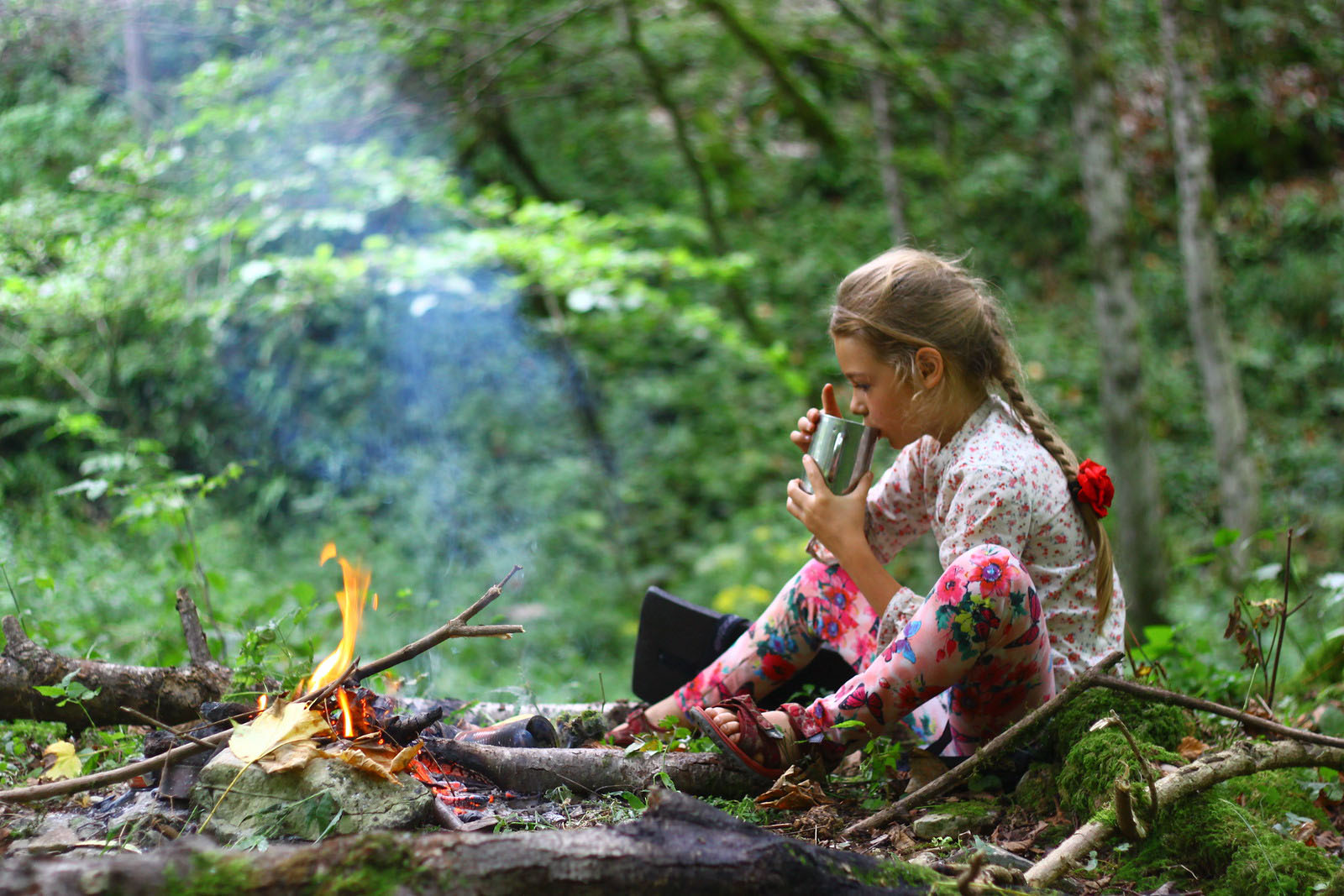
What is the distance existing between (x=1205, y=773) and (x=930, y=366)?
108 centimetres

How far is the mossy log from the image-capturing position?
117 centimetres

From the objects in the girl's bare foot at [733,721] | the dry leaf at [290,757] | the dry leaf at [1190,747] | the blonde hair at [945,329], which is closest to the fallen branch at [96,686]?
the dry leaf at [290,757]

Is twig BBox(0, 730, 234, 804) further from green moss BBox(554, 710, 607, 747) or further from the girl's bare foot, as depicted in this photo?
the girl's bare foot

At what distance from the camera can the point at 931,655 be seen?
2.06m

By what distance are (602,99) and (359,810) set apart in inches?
299

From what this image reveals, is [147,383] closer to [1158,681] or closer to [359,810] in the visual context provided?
[359,810]

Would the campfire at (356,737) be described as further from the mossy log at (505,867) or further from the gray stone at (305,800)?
the mossy log at (505,867)

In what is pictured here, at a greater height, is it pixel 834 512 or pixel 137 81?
pixel 137 81

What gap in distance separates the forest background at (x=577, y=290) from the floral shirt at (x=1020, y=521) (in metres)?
0.79

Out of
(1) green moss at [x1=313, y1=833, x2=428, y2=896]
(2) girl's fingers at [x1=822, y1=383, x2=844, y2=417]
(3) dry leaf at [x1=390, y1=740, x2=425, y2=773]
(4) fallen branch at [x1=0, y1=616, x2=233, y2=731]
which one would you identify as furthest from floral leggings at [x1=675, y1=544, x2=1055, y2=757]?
(4) fallen branch at [x1=0, y1=616, x2=233, y2=731]

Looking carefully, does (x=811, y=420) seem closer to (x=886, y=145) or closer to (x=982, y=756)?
(x=982, y=756)

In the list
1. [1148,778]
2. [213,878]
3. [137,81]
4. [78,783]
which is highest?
[137,81]

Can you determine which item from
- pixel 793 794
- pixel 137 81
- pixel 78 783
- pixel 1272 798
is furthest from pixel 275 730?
pixel 137 81

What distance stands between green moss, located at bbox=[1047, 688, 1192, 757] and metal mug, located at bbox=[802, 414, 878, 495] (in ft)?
2.51
